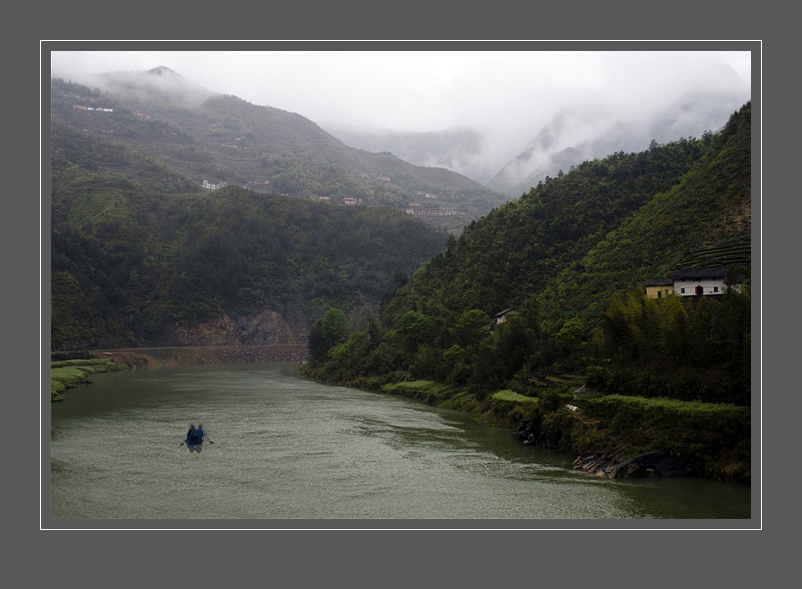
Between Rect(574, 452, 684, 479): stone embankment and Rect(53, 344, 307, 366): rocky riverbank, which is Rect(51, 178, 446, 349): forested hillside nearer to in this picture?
Rect(53, 344, 307, 366): rocky riverbank

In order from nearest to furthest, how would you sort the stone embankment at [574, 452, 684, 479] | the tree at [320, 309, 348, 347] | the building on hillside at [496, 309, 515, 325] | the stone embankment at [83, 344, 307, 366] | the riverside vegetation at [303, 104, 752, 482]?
the stone embankment at [574, 452, 684, 479], the riverside vegetation at [303, 104, 752, 482], the building on hillside at [496, 309, 515, 325], the tree at [320, 309, 348, 347], the stone embankment at [83, 344, 307, 366]

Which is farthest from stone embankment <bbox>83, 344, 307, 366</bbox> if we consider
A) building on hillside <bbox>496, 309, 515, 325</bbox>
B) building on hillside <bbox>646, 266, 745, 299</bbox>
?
building on hillside <bbox>646, 266, 745, 299</bbox>

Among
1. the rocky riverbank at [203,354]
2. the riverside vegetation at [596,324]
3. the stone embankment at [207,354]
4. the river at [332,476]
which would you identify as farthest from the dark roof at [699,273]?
the stone embankment at [207,354]

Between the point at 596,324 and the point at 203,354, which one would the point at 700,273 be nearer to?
the point at 596,324

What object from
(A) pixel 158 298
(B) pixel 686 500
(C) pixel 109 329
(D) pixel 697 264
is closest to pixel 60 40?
(B) pixel 686 500

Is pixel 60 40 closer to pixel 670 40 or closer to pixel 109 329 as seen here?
pixel 670 40

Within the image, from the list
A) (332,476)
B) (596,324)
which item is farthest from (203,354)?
(332,476)
